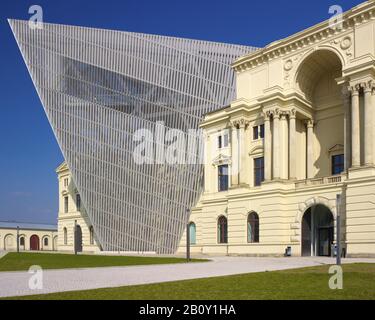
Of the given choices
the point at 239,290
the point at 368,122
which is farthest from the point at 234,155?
the point at 239,290

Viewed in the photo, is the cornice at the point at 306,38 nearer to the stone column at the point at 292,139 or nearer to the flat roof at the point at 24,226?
the stone column at the point at 292,139

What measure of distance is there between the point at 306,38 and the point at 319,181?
13.5m

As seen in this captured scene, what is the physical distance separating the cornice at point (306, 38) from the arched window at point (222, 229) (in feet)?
54.3

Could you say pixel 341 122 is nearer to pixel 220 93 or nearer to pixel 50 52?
pixel 220 93

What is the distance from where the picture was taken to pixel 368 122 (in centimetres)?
3703

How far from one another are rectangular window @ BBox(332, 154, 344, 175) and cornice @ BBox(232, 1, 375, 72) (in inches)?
436

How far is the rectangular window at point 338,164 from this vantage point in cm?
4272

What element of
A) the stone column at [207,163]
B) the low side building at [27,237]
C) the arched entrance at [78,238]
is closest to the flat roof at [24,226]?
the low side building at [27,237]

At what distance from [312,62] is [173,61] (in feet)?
62.6

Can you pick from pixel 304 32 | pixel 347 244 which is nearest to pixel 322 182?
pixel 347 244

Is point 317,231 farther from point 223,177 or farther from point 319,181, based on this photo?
point 223,177

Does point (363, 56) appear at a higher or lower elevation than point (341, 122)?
higher
